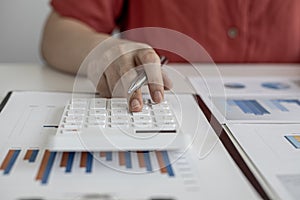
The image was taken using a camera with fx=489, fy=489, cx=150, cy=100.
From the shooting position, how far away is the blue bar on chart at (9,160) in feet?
1.46

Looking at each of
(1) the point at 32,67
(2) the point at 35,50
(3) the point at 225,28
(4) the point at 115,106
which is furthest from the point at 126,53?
(2) the point at 35,50

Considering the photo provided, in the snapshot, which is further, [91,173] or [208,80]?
[208,80]

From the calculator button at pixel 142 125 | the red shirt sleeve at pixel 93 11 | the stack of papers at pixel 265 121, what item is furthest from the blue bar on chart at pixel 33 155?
the red shirt sleeve at pixel 93 11

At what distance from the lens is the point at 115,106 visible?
0.57m

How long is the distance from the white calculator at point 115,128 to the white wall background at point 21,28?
83 centimetres

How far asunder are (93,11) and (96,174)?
53cm

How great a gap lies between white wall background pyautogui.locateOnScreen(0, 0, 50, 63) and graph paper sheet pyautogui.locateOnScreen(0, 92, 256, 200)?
2.86ft

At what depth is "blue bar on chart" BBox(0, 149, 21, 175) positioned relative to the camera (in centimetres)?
44

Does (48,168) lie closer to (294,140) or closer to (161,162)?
(161,162)

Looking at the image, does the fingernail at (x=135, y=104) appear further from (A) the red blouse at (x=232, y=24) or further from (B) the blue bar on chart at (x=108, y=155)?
(A) the red blouse at (x=232, y=24)

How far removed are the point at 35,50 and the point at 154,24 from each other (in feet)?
1.76

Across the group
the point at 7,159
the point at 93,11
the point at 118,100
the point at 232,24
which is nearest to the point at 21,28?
the point at 93,11

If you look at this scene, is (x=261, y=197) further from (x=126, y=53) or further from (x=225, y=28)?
(x=225, y=28)

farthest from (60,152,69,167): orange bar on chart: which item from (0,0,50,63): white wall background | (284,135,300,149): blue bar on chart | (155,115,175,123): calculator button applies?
(0,0,50,63): white wall background
